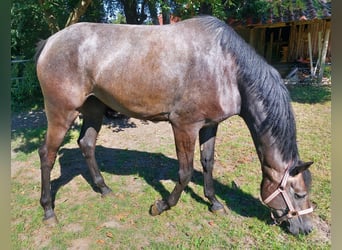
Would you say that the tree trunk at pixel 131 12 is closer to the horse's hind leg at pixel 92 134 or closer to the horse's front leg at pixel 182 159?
the horse's hind leg at pixel 92 134

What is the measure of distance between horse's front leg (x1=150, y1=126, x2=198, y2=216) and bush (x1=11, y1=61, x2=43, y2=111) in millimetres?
6342

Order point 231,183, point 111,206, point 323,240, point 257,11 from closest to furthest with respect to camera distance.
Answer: point 323,240 → point 111,206 → point 231,183 → point 257,11

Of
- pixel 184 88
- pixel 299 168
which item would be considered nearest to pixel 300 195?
pixel 299 168

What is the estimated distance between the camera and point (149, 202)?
3.46 meters

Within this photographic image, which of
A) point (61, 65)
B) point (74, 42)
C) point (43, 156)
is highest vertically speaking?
point (74, 42)

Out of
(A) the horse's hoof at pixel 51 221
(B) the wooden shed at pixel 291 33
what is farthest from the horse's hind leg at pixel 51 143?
(B) the wooden shed at pixel 291 33

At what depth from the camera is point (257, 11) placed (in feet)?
33.4

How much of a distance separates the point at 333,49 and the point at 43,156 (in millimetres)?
3073

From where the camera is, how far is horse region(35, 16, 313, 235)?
263 centimetres

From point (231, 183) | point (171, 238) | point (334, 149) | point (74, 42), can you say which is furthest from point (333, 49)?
point (231, 183)

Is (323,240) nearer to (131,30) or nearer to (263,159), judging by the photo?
(263,159)

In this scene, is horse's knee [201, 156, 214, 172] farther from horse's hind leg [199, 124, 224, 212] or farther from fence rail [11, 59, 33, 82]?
fence rail [11, 59, 33, 82]

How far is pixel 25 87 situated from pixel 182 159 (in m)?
7.20

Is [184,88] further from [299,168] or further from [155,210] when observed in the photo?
[155,210]
